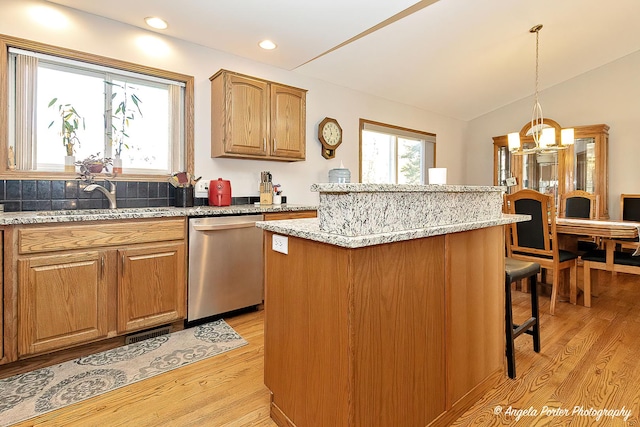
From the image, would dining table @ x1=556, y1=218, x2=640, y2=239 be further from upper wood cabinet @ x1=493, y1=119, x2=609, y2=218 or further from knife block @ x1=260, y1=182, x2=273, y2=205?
knife block @ x1=260, y1=182, x2=273, y2=205

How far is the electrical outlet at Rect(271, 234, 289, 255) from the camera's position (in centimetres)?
142

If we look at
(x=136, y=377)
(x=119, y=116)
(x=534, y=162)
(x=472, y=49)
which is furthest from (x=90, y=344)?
(x=534, y=162)

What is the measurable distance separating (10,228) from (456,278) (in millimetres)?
2339

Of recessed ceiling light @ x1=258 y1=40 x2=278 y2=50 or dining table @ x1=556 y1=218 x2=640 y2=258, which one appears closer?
dining table @ x1=556 y1=218 x2=640 y2=258

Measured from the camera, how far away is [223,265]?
2.65m

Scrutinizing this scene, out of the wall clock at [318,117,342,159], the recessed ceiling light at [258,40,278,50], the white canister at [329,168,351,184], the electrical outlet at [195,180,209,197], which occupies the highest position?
the recessed ceiling light at [258,40,278,50]

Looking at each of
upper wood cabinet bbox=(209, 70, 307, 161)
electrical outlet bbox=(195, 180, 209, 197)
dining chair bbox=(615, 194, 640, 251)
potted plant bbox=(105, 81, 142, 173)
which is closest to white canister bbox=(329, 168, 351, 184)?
upper wood cabinet bbox=(209, 70, 307, 161)

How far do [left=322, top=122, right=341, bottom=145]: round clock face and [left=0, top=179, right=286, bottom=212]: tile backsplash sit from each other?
180 centimetres

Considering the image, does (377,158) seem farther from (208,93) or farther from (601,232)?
(601,232)

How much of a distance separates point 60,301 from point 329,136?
2.93 meters

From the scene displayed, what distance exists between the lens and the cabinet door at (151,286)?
220cm

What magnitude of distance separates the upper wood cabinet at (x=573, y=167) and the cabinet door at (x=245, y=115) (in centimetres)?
380

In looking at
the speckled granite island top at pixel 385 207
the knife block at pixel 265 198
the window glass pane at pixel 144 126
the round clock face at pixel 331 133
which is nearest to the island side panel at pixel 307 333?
the speckled granite island top at pixel 385 207

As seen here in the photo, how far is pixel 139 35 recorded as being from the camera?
107 inches
